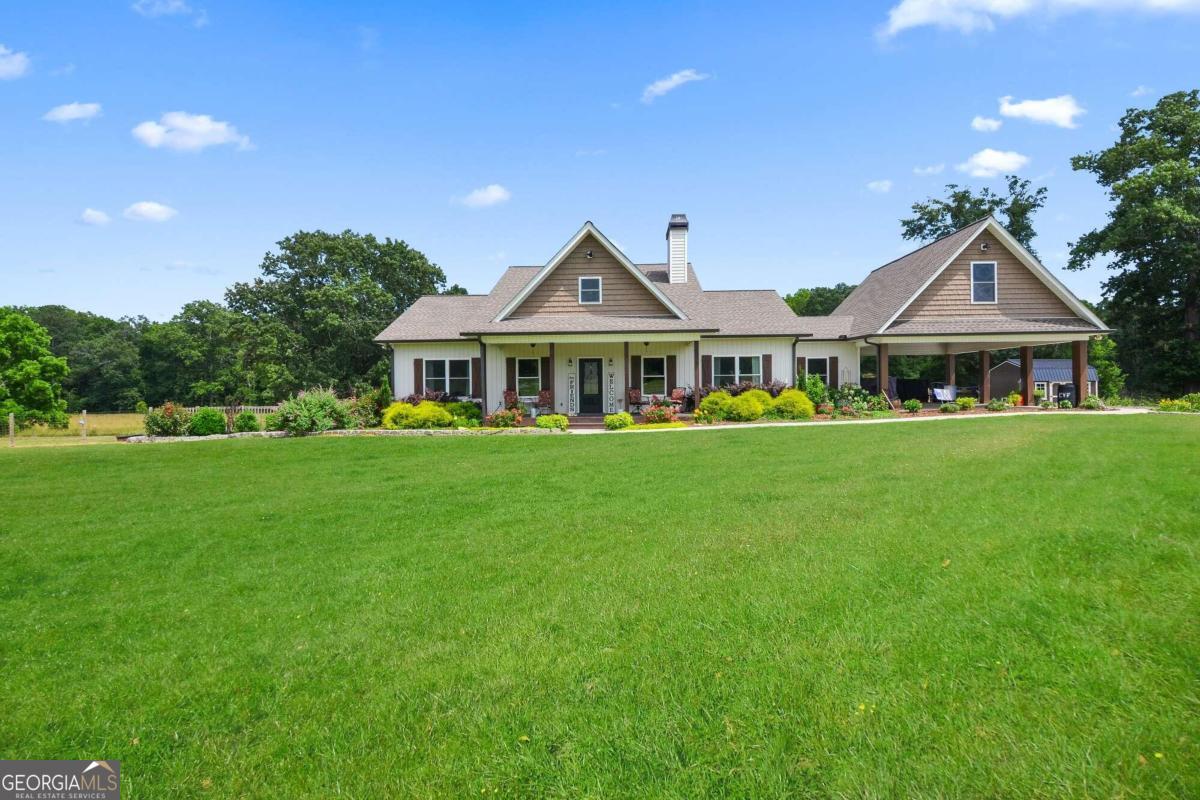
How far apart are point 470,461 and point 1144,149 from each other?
36.9m

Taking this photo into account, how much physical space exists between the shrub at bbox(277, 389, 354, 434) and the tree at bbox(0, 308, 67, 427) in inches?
1066

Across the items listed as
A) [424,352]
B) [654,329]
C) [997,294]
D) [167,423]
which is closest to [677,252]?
[654,329]

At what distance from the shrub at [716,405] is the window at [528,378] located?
6.27 meters

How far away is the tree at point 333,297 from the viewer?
37.8m

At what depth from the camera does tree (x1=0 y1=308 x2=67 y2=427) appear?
3409cm

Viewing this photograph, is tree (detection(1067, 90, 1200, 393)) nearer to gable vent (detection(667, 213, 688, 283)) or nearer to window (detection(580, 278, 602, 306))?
gable vent (detection(667, 213, 688, 283))

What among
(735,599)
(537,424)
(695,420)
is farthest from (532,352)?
(735,599)

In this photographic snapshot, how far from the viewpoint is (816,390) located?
2194 centimetres

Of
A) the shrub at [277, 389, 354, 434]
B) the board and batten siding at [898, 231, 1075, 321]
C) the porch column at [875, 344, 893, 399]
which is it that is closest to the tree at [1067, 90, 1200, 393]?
the board and batten siding at [898, 231, 1075, 321]

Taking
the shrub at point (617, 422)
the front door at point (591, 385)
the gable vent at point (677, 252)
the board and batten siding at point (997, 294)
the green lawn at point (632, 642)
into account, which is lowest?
the green lawn at point (632, 642)

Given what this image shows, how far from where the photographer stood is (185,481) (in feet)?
34.6

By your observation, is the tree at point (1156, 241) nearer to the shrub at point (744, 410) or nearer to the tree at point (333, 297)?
the shrub at point (744, 410)

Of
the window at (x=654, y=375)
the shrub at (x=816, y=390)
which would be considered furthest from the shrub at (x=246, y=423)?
the shrub at (x=816, y=390)

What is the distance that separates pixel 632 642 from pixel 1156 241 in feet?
128
